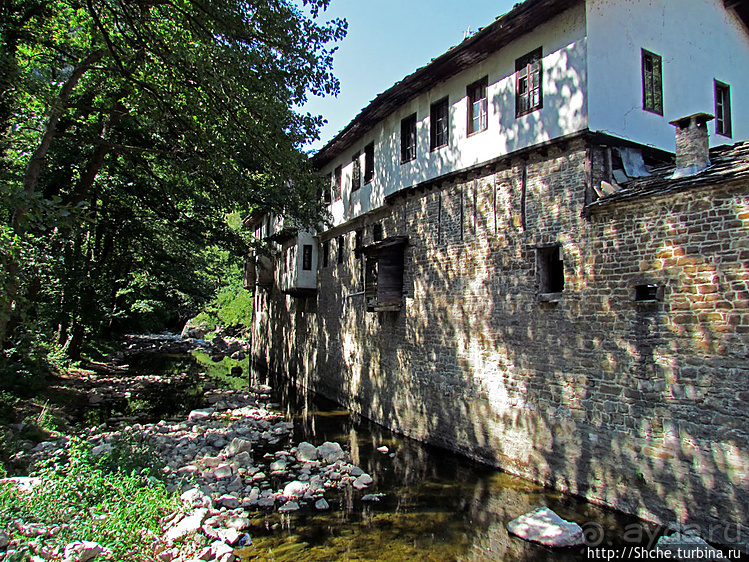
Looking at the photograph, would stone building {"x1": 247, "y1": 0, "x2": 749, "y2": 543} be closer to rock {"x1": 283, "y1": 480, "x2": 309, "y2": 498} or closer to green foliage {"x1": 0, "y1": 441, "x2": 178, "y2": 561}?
rock {"x1": 283, "y1": 480, "x2": 309, "y2": 498}

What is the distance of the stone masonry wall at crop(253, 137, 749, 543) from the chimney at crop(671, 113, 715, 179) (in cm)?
65

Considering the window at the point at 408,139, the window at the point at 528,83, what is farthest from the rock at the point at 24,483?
the window at the point at 408,139

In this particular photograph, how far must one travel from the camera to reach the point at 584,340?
26.6 feet

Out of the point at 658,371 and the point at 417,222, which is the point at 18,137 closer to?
the point at 417,222

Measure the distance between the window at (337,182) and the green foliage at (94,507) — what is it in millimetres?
12963

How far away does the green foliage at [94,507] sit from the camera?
5375 millimetres

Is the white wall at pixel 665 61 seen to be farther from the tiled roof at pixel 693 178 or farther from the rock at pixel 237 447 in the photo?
the rock at pixel 237 447

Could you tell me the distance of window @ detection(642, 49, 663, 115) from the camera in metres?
9.27

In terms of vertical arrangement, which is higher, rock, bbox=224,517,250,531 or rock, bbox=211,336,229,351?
rock, bbox=211,336,229,351

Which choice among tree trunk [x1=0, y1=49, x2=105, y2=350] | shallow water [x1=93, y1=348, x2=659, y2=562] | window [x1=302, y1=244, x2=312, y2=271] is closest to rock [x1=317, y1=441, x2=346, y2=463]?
shallow water [x1=93, y1=348, x2=659, y2=562]

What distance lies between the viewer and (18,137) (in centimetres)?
1234

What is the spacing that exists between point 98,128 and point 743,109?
1686 cm

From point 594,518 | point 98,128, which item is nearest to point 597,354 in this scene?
point 594,518

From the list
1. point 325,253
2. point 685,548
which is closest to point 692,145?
point 685,548
